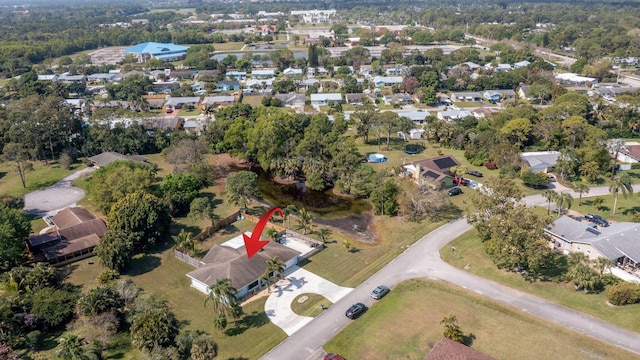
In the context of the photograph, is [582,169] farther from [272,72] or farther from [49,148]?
[272,72]

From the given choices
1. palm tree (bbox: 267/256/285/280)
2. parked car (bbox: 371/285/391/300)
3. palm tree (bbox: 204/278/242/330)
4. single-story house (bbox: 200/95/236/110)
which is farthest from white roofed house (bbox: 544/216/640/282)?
single-story house (bbox: 200/95/236/110)

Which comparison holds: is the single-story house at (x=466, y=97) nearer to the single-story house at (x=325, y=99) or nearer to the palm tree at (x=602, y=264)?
the single-story house at (x=325, y=99)

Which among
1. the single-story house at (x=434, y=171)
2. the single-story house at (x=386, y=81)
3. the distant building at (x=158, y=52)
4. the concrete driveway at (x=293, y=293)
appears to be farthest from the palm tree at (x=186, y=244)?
the distant building at (x=158, y=52)

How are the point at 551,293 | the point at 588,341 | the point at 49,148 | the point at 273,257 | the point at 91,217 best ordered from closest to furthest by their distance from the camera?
the point at 588,341 → the point at 551,293 → the point at 273,257 → the point at 91,217 → the point at 49,148

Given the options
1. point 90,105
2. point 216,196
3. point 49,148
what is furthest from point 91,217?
point 90,105

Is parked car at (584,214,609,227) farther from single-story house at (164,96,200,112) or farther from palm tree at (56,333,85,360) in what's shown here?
single-story house at (164,96,200,112)

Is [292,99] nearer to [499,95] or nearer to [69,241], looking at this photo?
[499,95]
